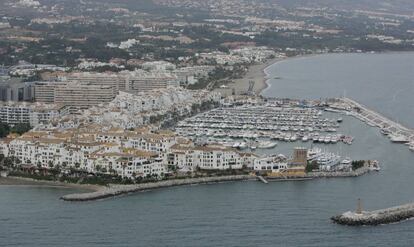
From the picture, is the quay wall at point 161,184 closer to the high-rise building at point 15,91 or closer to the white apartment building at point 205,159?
the white apartment building at point 205,159

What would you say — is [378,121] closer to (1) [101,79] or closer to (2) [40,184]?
(1) [101,79]

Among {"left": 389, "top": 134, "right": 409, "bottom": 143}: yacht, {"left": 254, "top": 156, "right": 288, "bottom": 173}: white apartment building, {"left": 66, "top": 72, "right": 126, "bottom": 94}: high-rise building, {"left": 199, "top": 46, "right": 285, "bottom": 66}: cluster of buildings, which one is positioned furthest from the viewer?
{"left": 199, "top": 46, "right": 285, "bottom": 66}: cluster of buildings

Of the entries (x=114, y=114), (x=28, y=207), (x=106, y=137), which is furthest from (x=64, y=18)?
(x=28, y=207)

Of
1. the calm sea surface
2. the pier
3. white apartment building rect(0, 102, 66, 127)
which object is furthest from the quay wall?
white apartment building rect(0, 102, 66, 127)

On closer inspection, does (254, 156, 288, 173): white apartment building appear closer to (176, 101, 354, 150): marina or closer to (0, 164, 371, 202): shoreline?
(0, 164, 371, 202): shoreline

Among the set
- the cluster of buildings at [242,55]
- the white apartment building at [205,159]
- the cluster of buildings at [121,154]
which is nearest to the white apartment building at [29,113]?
the cluster of buildings at [121,154]

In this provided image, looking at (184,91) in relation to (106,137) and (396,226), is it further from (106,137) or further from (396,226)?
(396,226)

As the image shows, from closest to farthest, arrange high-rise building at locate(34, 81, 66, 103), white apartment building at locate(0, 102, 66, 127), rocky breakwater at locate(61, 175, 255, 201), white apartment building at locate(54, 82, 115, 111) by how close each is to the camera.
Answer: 1. rocky breakwater at locate(61, 175, 255, 201)
2. white apartment building at locate(0, 102, 66, 127)
3. white apartment building at locate(54, 82, 115, 111)
4. high-rise building at locate(34, 81, 66, 103)
